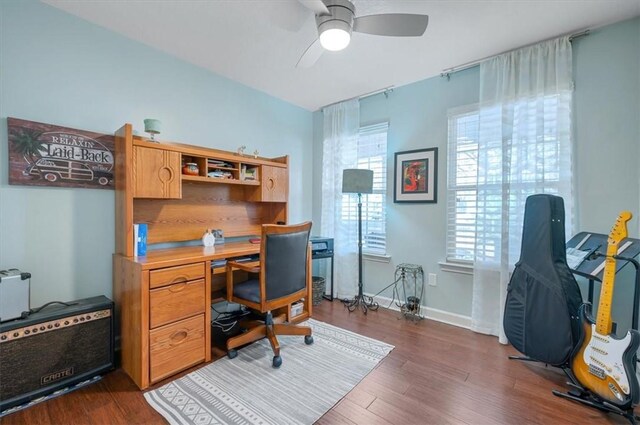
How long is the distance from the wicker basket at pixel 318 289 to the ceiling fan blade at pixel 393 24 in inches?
102

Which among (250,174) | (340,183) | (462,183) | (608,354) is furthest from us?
(340,183)

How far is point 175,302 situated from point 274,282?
685 millimetres

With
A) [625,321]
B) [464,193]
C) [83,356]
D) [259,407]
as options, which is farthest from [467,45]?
[83,356]

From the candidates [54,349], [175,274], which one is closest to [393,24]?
[175,274]

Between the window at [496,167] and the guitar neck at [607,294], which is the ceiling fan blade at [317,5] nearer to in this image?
the window at [496,167]

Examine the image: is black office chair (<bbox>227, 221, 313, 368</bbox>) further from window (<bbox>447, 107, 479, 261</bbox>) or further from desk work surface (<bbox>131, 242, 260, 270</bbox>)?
window (<bbox>447, 107, 479, 261</bbox>)

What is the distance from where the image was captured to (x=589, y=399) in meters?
1.59

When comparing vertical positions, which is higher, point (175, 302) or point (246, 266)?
point (246, 266)

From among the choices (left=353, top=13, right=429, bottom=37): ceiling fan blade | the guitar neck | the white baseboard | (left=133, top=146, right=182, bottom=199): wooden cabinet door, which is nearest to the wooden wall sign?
(left=133, top=146, right=182, bottom=199): wooden cabinet door

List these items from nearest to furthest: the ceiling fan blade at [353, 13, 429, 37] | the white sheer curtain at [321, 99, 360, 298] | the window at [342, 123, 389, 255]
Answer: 1. the ceiling fan blade at [353, 13, 429, 37]
2. the window at [342, 123, 389, 255]
3. the white sheer curtain at [321, 99, 360, 298]

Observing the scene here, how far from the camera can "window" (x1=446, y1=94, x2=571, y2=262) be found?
2166 mm

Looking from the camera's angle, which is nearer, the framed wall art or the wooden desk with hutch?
the wooden desk with hutch

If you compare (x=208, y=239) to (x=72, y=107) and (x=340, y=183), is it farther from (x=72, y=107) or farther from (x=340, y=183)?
(x=340, y=183)

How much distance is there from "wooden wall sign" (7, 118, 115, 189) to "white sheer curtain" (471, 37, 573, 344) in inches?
126
